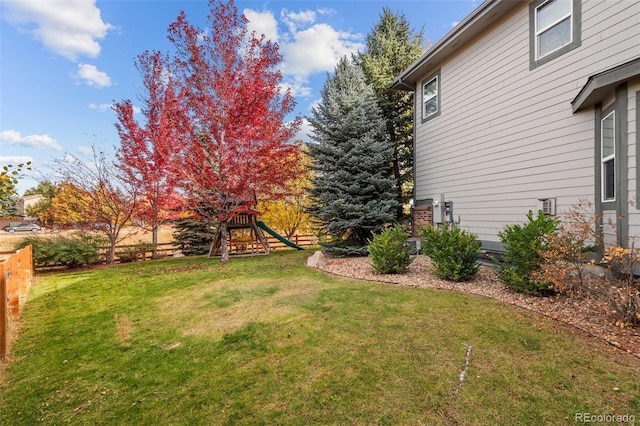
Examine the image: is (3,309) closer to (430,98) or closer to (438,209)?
(438,209)

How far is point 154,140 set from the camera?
10539 millimetres

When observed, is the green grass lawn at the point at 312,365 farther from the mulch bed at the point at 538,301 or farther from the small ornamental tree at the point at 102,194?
the small ornamental tree at the point at 102,194

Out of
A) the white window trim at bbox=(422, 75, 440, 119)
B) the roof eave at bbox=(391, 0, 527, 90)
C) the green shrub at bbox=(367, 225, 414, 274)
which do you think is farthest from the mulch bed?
the roof eave at bbox=(391, 0, 527, 90)

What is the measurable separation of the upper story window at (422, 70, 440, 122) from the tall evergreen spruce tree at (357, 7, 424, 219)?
8.55ft

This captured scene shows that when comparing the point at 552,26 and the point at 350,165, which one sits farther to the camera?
the point at 350,165

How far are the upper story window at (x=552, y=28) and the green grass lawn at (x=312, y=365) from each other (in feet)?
16.3

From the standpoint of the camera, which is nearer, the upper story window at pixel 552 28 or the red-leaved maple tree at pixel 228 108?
the upper story window at pixel 552 28

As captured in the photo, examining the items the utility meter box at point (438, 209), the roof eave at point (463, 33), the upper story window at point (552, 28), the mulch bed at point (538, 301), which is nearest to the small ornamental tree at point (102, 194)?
the mulch bed at point (538, 301)

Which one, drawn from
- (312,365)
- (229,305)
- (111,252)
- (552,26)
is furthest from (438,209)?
(111,252)

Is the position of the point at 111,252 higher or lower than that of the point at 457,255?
lower

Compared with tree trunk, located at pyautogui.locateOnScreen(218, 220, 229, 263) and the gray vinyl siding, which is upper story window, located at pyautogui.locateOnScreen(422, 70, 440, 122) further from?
tree trunk, located at pyautogui.locateOnScreen(218, 220, 229, 263)

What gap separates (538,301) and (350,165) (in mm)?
6313

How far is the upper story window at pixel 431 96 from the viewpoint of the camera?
348 inches

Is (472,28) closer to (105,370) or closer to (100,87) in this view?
(105,370)
